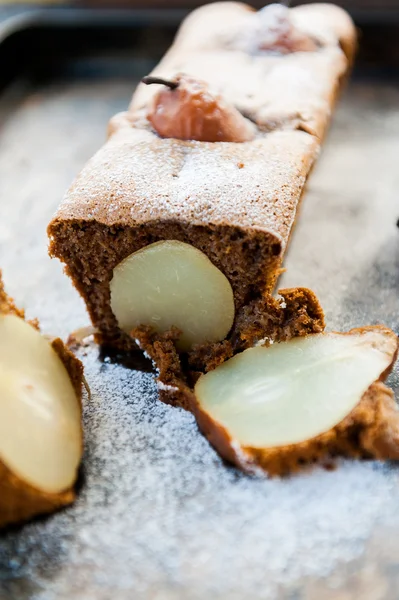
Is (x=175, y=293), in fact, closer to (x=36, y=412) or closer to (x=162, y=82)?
(x=36, y=412)

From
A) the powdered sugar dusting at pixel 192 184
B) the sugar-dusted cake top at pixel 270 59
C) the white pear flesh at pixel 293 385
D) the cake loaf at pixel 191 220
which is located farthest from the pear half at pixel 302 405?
the sugar-dusted cake top at pixel 270 59

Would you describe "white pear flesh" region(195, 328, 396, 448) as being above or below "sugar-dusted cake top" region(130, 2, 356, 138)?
below

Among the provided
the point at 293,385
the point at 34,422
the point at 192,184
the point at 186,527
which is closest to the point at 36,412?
the point at 34,422

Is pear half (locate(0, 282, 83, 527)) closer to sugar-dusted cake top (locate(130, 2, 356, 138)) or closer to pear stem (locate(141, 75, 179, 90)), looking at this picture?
pear stem (locate(141, 75, 179, 90))

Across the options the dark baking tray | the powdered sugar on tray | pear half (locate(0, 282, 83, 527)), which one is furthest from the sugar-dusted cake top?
the powdered sugar on tray

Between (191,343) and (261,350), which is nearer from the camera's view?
(261,350)

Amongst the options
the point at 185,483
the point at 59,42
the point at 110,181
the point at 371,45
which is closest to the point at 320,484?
the point at 185,483

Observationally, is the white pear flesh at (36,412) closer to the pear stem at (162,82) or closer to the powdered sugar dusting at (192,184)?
the powdered sugar dusting at (192,184)

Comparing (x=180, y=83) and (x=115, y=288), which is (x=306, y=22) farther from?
(x=115, y=288)
